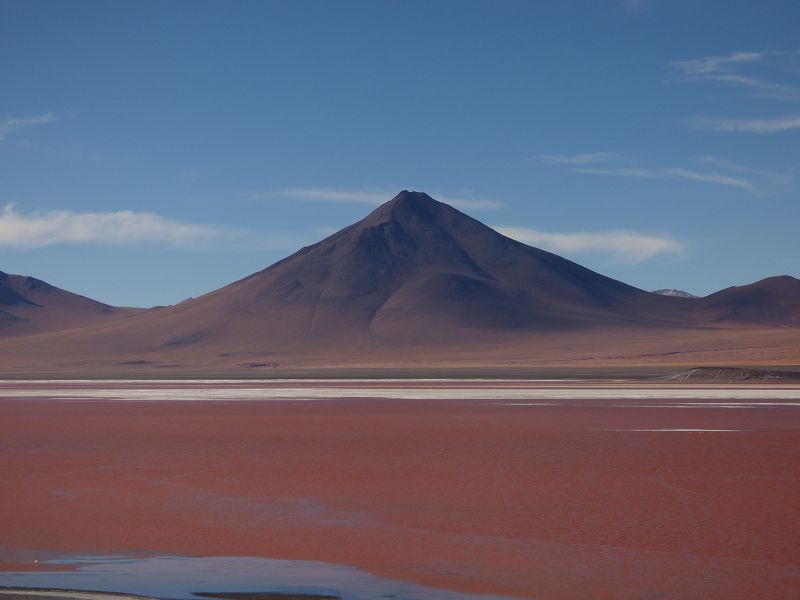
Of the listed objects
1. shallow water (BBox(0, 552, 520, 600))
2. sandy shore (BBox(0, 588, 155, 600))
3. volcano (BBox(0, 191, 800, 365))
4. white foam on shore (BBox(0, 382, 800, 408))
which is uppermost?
volcano (BBox(0, 191, 800, 365))

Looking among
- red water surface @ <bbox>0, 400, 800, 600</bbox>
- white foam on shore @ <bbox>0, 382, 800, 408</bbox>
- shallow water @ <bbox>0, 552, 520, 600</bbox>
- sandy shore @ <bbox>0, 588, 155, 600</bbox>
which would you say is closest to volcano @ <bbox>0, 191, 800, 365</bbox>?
white foam on shore @ <bbox>0, 382, 800, 408</bbox>

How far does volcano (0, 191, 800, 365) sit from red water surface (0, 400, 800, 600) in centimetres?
8878

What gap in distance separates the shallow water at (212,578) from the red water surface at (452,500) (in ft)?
1.27

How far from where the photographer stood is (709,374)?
5709 cm

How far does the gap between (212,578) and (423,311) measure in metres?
141

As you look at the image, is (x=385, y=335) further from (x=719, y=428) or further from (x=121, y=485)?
(x=121, y=485)

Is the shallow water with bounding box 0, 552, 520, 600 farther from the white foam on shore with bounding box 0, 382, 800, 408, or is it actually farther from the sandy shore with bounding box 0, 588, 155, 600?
the white foam on shore with bounding box 0, 382, 800, 408

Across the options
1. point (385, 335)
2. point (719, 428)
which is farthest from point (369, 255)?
point (719, 428)

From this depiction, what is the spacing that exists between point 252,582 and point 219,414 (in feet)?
75.6

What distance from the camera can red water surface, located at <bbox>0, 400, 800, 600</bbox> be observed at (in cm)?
1083

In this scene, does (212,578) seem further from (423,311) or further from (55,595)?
(423,311)

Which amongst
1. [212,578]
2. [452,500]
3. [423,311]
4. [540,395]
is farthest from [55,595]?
[423,311]

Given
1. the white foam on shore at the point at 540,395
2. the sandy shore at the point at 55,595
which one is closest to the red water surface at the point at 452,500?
the sandy shore at the point at 55,595

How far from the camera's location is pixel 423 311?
495 feet
